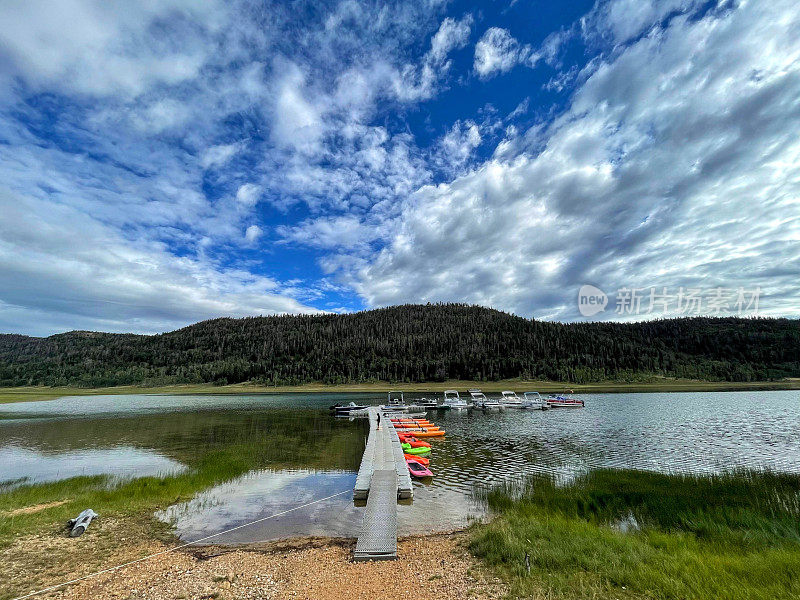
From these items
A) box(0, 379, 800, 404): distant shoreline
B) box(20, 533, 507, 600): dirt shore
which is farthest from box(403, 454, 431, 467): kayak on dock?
Result: box(0, 379, 800, 404): distant shoreline

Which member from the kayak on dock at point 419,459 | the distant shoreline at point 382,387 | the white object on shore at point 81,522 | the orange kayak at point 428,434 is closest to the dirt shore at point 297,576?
the white object on shore at point 81,522

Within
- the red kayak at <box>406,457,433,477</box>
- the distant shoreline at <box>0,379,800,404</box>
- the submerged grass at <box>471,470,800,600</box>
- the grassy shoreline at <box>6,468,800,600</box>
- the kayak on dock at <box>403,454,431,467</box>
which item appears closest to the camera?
the submerged grass at <box>471,470,800,600</box>

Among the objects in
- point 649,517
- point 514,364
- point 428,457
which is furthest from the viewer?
point 514,364

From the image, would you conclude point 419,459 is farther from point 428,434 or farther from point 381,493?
point 428,434

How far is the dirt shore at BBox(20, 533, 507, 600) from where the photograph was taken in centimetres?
1043

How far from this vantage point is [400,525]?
55.5 ft

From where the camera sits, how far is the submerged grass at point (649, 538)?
9.48m

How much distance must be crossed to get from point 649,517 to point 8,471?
4070 centimetres

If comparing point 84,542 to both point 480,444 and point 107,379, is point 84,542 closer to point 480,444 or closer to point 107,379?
point 480,444

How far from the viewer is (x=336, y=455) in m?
33.8

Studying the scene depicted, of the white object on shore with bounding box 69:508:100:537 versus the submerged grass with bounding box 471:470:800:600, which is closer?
the submerged grass with bounding box 471:470:800:600

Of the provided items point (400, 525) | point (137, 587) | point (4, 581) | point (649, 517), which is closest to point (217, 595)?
point (137, 587)

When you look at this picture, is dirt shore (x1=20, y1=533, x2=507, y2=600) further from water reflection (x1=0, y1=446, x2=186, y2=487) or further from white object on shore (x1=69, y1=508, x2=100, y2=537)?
water reflection (x1=0, y1=446, x2=186, y2=487)

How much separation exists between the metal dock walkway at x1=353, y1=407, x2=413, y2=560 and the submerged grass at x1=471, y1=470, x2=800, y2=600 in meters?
3.23
